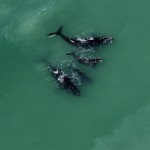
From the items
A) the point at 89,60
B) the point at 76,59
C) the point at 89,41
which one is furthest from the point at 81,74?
the point at 89,41

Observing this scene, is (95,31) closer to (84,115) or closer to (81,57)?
(81,57)

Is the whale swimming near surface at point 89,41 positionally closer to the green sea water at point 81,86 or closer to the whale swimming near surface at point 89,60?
the green sea water at point 81,86

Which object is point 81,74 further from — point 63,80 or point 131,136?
point 131,136

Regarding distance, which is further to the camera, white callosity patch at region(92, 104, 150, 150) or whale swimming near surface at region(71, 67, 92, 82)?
whale swimming near surface at region(71, 67, 92, 82)

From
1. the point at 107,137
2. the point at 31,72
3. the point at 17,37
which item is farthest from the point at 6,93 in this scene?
the point at 107,137

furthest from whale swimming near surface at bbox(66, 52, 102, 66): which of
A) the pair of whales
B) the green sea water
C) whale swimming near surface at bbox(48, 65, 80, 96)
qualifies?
whale swimming near surface at bbox(48, 65, 80, 96)

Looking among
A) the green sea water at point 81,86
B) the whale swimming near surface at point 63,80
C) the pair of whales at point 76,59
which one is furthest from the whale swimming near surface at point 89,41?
the whale swimming near surface at point 63,80

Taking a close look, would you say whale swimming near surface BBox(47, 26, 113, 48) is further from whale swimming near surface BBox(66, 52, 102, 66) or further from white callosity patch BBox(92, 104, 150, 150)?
white callosity patch BBox(92, 104, 150, 150)
